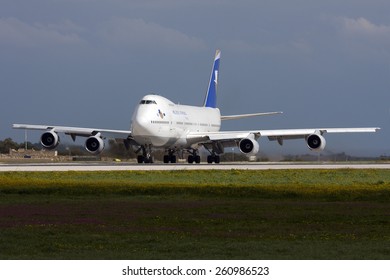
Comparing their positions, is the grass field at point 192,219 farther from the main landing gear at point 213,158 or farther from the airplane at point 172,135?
the main landing gear at point 213,158

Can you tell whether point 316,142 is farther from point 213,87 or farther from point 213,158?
point 213,87

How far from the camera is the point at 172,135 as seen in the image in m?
82.2

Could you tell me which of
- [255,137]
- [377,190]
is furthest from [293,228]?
[255,137]

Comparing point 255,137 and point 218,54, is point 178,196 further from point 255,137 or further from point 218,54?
point 218,54

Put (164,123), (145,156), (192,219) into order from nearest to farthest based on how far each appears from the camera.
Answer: (192,219) < (164,123) < (145,156)

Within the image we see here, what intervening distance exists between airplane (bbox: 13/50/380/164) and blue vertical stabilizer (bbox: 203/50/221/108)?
11054 millimetres

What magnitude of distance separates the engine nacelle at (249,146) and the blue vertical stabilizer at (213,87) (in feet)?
75.1

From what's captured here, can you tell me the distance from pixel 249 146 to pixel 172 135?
701 centimetres

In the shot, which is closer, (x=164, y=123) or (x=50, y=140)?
(x=50, y=140)

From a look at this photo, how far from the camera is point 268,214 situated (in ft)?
105

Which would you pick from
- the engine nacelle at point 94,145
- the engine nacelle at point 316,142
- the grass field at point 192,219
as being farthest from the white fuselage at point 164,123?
the grass field at point 192,219

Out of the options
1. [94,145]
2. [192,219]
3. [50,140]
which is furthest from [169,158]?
[192,219]

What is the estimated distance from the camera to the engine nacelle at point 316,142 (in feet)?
258

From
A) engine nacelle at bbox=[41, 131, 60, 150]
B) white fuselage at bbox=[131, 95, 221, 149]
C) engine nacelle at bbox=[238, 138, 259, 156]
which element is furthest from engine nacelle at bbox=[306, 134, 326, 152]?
engine nacelle at bbox=[41, 131, 60, 150]
